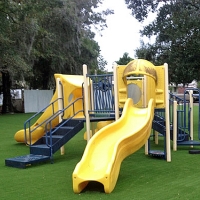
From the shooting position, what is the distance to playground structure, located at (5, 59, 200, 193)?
5.14 metres

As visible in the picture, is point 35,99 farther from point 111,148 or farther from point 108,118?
point 111,148

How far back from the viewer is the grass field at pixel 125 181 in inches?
184

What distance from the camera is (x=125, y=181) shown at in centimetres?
540

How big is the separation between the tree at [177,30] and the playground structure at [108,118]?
9.99 ft

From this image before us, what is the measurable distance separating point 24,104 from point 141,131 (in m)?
19.4

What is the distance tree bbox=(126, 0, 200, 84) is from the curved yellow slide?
529 cm

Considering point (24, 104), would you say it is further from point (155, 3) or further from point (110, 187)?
point (110, 187)

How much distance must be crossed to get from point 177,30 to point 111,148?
704 cm

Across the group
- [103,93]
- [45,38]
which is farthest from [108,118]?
[45,38]

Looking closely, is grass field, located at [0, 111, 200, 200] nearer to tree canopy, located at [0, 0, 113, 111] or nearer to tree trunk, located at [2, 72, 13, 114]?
Answer: tree canopy, located at [0, 0, 113, 111]

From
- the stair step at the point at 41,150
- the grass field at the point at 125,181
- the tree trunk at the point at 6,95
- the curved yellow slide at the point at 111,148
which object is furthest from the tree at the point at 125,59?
the curved yellow slide at the point at 111,148

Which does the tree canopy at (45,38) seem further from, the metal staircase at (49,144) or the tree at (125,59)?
the tree at (125,59)

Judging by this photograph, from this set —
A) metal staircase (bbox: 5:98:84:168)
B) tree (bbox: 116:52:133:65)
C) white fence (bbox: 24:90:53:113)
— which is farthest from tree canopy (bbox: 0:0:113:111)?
tree (bbox: 116:52:133:65)

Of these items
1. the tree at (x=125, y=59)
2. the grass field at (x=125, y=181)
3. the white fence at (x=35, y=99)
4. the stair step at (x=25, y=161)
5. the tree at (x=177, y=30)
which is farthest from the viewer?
the tree at (x=125, y=59)
